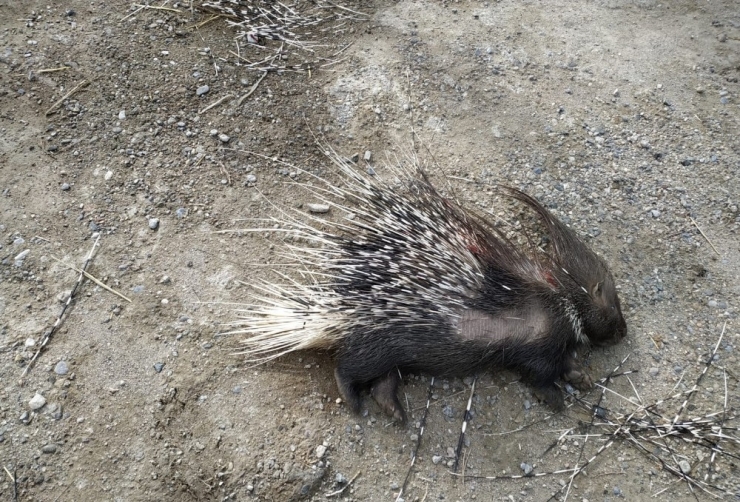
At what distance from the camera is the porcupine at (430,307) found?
6.54 feet

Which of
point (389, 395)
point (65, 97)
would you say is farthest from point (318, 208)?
point (65, 97)

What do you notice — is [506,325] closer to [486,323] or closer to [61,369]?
[486,323]

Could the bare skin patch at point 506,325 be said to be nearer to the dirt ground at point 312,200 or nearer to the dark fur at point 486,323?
the dark fur at point 486,323

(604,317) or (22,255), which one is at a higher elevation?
(604,317)

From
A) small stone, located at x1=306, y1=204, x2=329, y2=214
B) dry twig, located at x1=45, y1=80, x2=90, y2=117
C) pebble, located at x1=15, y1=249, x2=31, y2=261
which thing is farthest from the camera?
dry twig, located at x1=45, y1=80, x2=90, y2=117

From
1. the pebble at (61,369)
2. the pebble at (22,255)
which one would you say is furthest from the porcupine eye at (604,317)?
the pebble at (22,255)

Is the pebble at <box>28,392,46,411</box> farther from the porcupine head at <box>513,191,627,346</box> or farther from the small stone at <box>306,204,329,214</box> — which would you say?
the porcupine head at <box>513,191,627,346</box>

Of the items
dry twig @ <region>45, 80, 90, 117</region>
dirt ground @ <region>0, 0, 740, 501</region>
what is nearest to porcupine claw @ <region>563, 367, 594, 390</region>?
dirt ground @ <region>0, 0, 740, 501</region>

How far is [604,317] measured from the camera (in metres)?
2.12

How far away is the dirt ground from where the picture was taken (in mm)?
1977

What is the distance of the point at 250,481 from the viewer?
192cm

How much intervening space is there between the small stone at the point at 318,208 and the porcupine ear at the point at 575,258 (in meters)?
0.98

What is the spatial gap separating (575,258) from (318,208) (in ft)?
3.97

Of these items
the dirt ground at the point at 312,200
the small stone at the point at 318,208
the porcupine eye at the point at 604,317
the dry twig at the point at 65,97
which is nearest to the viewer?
the dirt ground at the point at 312,200
